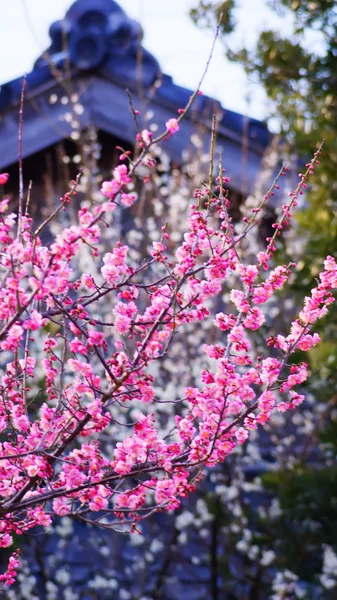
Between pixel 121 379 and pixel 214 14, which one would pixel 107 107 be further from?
pixel 121 379

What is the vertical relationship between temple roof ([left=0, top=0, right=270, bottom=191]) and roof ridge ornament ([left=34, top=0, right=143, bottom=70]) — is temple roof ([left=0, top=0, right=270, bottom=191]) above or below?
below

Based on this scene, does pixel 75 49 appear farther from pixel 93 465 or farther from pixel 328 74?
pixel 93 465

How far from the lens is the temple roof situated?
291 inches

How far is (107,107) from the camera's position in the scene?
762 centimetres

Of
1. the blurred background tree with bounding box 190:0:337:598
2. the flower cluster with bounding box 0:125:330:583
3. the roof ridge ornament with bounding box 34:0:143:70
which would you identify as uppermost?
the roof ridge ornament with bounding box 34:0:143:70

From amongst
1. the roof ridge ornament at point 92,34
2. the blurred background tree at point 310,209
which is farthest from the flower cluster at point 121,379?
the roof ridge ornament at point 92,34

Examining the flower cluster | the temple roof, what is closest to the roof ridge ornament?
the temple roof

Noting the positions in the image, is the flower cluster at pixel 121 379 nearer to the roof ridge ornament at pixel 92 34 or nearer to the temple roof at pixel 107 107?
the temple roof at pixel 107 107

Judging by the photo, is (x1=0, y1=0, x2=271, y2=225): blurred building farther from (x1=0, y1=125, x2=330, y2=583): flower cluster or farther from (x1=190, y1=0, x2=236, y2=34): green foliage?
(x1=0, y1=125, x2=330, y2=583): flower cluster

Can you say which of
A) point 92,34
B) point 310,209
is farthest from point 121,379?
point 92,34

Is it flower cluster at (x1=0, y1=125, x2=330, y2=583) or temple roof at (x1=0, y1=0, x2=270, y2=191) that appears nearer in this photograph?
flower cluster at (x1=0, y1=125, x2=330, y2=583)

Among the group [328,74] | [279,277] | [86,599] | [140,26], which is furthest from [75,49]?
[279,277]

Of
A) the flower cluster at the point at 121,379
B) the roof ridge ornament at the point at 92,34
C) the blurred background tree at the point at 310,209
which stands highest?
the roof ridge ornament at the point at 92,34

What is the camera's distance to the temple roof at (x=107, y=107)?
291 inches
